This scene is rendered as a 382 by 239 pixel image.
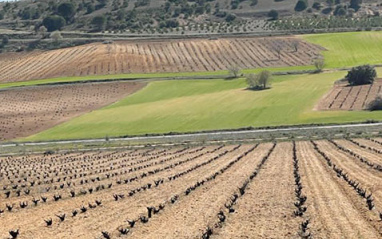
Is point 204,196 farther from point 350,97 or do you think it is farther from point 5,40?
point 5,40

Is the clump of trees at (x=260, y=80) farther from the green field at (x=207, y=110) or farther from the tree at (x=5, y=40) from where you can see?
the tree at (x=5, y=40)

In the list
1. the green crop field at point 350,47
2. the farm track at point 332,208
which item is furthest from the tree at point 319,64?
the farm track at point 332,208

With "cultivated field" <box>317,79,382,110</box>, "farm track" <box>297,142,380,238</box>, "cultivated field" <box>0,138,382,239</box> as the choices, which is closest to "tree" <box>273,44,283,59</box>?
"cultivated field" <box>317,79,382,110</box>

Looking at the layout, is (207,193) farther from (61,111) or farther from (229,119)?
(61,111)

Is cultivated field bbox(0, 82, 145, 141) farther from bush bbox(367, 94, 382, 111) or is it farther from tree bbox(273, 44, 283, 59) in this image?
bush bbox(367, 94, 382, 111)

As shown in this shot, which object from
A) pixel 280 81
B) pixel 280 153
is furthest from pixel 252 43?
pixel 280 153

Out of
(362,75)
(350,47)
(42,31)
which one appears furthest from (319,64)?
(42,31)
